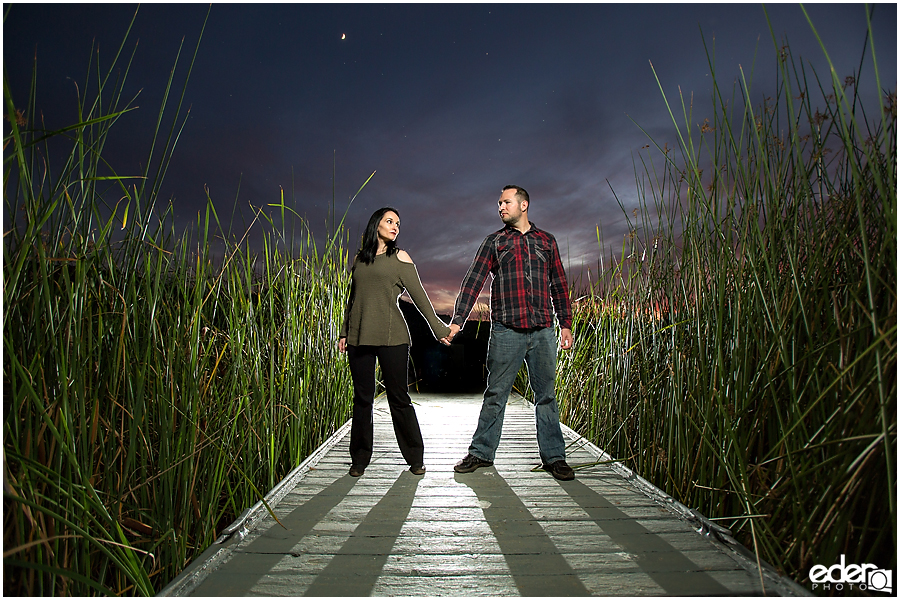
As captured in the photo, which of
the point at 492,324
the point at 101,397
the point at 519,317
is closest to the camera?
the point at 101,397

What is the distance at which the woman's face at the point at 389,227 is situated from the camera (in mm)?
2215

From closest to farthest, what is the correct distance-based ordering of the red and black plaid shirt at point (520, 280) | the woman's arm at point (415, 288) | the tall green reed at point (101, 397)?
the tall green reed at point (101, 397)
the red and black plaid shirt at point (520, 280)
the woman's arm at point (415, 288)

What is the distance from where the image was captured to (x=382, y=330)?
83.0 inches

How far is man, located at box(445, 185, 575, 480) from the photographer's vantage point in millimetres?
2117

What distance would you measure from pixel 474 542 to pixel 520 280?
113 cm

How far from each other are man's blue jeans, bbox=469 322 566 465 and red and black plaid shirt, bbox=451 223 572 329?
0.22 ft

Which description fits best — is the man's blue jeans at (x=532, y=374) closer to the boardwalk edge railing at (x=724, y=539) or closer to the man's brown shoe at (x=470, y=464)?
the man's brown shoe at (x=470, y=464)

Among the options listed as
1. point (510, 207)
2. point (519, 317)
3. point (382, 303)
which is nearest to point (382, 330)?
point (382, 303)

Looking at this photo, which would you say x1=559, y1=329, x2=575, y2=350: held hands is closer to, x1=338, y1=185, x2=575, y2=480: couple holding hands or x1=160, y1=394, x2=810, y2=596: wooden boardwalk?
x1=338, y1=185, x2=575, y2=480: couple holding hands

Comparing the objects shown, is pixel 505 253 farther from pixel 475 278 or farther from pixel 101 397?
pixel 101 397

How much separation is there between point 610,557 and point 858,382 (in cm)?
81

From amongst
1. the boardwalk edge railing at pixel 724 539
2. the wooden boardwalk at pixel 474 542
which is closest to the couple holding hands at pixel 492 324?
the wooden boardwalk at pixel 474 542

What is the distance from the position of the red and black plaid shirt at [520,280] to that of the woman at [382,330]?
0.26m

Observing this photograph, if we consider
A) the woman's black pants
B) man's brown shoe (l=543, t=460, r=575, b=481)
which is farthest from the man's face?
man's brown shoe (l=543, t=460, r=575, b=481)
